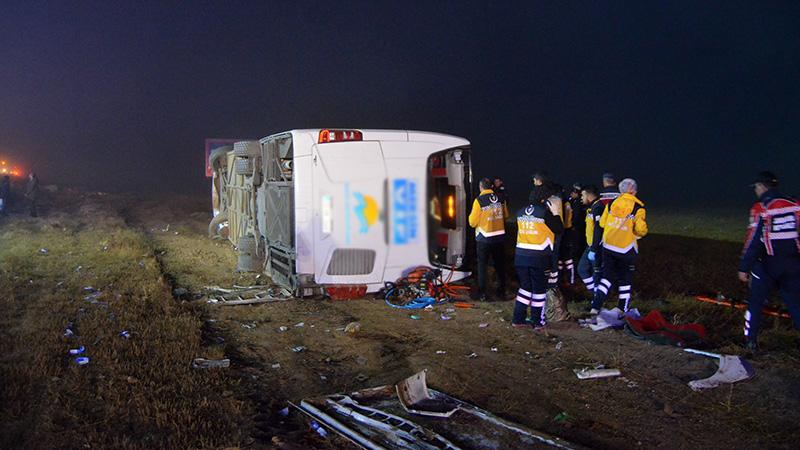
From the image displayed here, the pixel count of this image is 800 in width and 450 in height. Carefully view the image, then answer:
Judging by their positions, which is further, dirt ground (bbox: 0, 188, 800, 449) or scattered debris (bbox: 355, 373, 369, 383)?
scattered debris (bbox: 355, 373, 369, 383)

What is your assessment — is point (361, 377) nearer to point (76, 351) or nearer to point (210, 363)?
point (210, 363)

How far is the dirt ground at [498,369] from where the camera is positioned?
12.4ft

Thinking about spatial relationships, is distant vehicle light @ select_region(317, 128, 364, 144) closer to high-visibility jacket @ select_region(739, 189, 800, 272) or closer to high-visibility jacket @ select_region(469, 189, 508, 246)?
high-visibility jacket @ select_region(469, 189, 508, 246)

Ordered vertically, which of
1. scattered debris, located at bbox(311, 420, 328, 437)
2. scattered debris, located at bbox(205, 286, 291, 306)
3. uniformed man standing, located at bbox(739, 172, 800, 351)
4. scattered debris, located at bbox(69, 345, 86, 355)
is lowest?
scattered debris, located at bbox(205, 286, 291, 306)

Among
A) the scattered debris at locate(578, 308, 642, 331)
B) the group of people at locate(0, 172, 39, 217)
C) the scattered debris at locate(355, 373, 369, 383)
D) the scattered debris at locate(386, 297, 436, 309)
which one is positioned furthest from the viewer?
the group of people at locate(0, 172, 39, 217)

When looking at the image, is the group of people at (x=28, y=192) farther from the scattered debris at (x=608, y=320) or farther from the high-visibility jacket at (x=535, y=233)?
the scattered debris at (x=608, y=320)

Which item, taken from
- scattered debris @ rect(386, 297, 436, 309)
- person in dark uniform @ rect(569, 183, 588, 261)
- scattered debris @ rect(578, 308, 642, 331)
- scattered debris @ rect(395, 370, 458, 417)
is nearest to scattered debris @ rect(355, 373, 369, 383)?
scattered debris @ rect(395, 370, 458, 417)

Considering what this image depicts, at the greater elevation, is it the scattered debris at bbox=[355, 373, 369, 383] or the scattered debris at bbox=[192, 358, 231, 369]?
the scattered debris at bbox=[192, 358, 231, 369]

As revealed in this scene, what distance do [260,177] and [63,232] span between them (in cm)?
A: 900

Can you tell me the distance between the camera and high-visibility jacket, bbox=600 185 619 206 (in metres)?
7.25

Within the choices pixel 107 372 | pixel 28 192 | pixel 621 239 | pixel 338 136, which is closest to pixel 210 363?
pixel 107 372

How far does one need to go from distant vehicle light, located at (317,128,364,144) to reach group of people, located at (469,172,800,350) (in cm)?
194

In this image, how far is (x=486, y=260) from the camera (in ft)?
26.4

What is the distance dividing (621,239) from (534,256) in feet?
4.26
